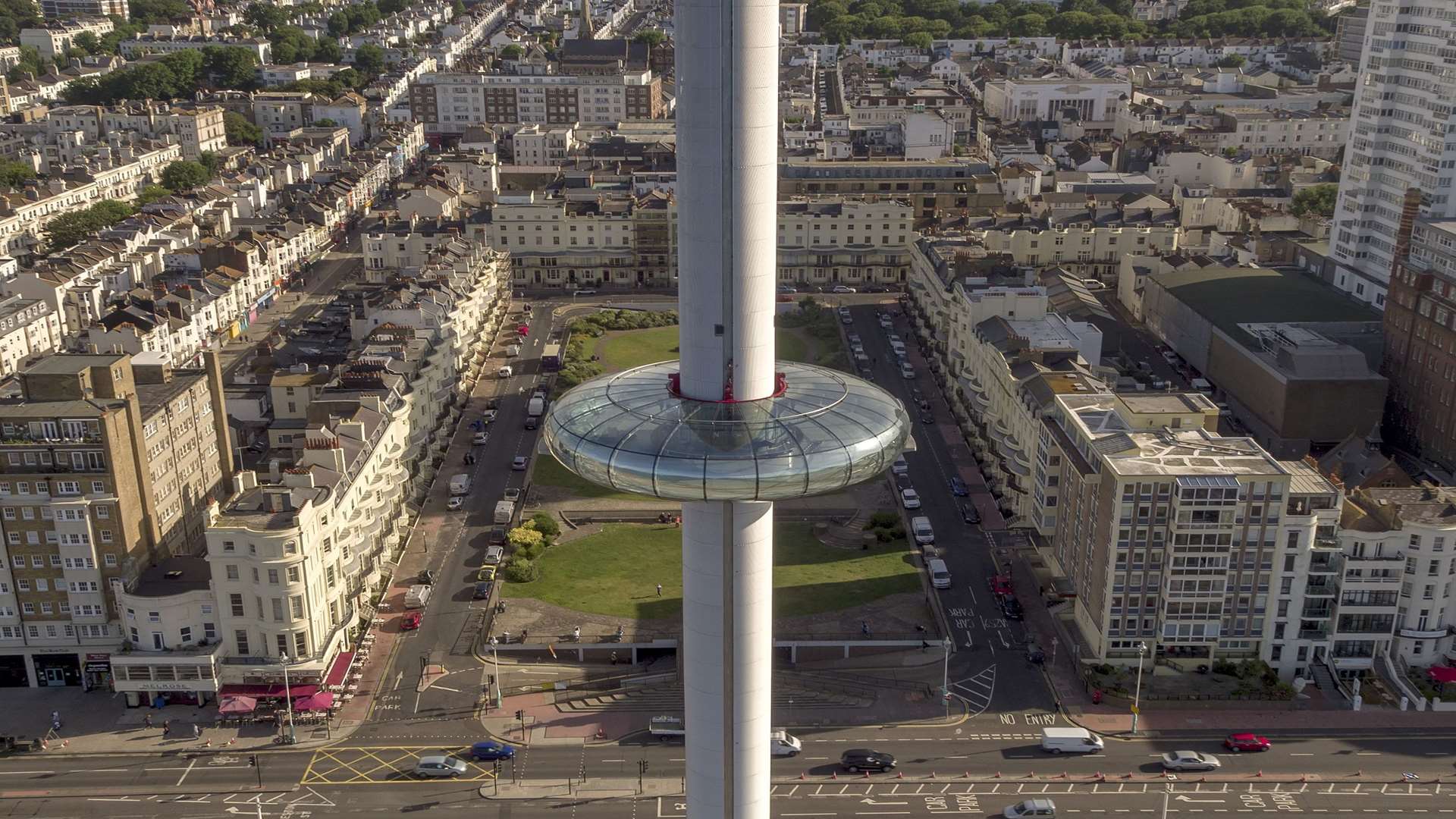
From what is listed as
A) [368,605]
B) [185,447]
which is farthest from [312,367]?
[368,605]

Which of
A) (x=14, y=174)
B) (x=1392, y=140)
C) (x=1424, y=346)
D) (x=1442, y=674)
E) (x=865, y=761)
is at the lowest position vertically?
(x=865, y=761)

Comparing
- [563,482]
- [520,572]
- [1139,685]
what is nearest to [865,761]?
[1139,685]

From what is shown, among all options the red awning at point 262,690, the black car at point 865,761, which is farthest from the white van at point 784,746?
the red awning at point 262,690

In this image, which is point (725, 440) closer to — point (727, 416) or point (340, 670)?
point (727, 416)

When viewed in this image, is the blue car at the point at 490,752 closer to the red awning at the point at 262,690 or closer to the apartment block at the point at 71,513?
the red awning at the point at 262,690

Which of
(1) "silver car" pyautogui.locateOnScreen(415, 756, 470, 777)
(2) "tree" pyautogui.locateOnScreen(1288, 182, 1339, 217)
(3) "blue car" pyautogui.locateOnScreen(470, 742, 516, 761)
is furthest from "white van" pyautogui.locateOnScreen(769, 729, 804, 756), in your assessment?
(2) "tree" pyautogui.locateOnScreen(1288, 182, 1339, 217)

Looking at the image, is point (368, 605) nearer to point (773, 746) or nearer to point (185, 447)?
point (185, 447)
